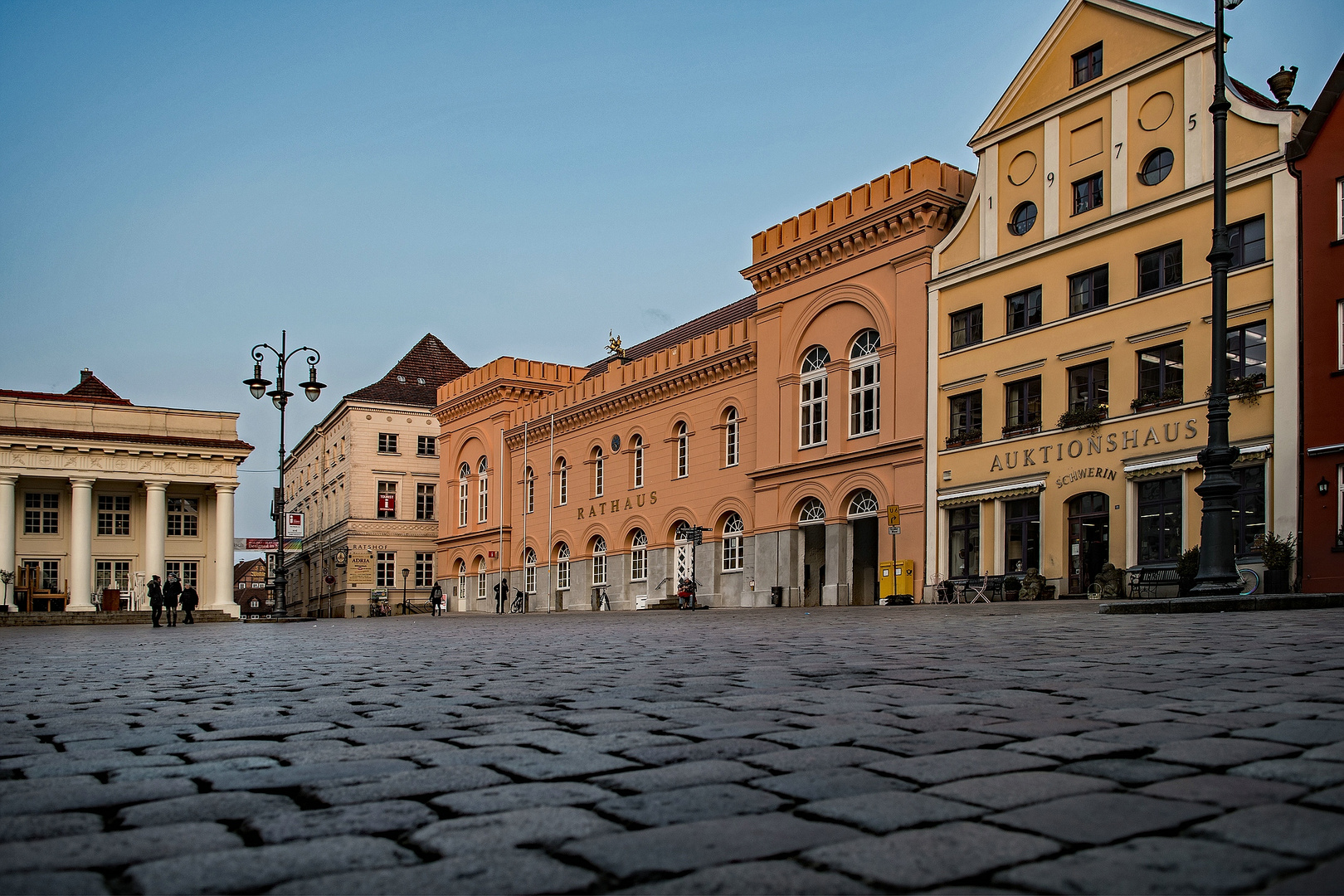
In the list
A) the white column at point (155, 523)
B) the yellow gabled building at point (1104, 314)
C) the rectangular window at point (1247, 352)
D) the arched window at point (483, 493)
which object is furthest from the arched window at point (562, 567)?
the rectangular window at point (1247, 352)

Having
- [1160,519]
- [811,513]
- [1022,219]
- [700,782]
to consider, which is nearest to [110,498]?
[811,513]

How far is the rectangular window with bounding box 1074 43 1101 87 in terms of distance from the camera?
30.8 metres

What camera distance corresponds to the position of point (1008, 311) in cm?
3250

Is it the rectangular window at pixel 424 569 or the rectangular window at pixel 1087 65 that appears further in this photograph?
the rectangular window at pixel 424 569

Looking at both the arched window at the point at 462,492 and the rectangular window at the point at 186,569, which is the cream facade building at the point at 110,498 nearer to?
the rectangular window at the point at 186,569

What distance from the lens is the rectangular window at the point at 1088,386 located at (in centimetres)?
2953

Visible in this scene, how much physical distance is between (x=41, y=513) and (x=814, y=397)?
3564 centimetres

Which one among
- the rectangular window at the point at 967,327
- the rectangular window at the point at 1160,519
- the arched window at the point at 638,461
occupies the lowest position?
the rectangular window at the point at 1160,519

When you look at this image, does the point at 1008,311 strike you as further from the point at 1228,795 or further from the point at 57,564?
the point at 57,564

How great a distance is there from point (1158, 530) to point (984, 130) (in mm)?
12821

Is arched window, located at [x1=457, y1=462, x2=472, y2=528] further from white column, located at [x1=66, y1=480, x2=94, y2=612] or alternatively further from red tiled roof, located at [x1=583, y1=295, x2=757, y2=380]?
white column, located at [x1=66, y1=480, x2=94, y2=612]

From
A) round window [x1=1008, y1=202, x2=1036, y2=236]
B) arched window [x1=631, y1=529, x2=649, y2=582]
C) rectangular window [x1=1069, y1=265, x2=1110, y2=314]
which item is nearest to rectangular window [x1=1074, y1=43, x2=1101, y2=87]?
round window [x1=1008, y1=202, x2=1036, y2=236]

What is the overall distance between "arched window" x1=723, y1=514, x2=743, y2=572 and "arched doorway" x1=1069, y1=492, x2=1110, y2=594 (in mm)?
14124

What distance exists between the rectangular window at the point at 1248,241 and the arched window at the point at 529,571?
36471 mm
